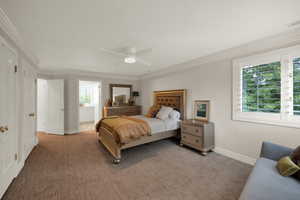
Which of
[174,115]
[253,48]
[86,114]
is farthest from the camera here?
[86,114]

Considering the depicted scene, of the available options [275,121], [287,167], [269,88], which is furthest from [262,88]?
[287,167]

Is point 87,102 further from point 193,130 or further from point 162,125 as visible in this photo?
point 193,130

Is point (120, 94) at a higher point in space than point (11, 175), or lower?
higher

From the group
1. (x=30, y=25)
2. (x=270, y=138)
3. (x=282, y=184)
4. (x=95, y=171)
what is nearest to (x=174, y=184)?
(x=282, y=184)

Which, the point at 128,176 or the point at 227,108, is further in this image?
the point at 227,108

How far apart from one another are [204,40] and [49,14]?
99.0 inches

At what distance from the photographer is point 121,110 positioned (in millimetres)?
5461

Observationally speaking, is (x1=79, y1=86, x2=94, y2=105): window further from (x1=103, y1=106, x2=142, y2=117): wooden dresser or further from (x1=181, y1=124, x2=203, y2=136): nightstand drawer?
(x1=181, y1=124, x2=203, y2=136): nightstand drawer

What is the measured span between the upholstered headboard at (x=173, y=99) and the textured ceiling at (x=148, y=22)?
1642 millimetres

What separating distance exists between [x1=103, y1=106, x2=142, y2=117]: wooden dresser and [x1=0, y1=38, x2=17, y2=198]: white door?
3045 mm

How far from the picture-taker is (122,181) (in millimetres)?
2018

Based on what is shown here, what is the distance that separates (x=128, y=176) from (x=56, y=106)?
4.03 metres

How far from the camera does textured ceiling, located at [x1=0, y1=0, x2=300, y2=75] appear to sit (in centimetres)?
A: 148

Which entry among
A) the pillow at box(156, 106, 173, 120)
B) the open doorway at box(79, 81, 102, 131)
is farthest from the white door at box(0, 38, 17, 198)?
the open doorway at box(79, 81, 102, 131)
